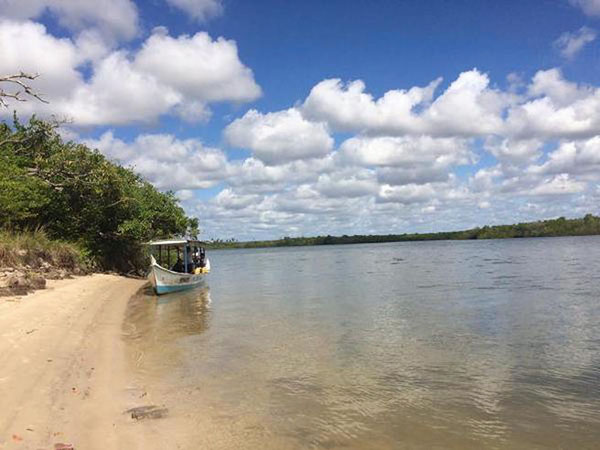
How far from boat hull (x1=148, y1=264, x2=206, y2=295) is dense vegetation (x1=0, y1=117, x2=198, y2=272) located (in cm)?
654

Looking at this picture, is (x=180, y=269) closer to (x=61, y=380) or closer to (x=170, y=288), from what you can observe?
(x=170, y=288)

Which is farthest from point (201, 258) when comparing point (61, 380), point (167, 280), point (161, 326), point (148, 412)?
point (148, 412)

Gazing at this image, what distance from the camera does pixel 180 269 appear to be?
3030cm

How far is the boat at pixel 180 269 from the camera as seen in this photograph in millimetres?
25672

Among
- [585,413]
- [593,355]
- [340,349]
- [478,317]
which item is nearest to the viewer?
[585,413]

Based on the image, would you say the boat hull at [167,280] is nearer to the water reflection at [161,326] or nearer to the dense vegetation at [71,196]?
the water reflection at [161,326]

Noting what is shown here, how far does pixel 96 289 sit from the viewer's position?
77.7 ft

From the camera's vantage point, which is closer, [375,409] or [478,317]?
[375,409]

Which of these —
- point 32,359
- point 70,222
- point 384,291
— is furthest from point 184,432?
point 70,222

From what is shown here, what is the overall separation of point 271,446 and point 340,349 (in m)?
6.21

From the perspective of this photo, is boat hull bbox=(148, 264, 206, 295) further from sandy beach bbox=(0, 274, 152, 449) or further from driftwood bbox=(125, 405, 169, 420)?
driftwood bbox=(125, 405, 169, 420)

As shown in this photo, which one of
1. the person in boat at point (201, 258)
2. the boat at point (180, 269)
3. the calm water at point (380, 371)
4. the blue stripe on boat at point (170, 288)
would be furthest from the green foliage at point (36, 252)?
the person in boat at point (201, 258)

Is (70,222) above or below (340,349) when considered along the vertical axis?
above

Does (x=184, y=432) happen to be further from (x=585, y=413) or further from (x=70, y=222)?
(x=70, y=222)
